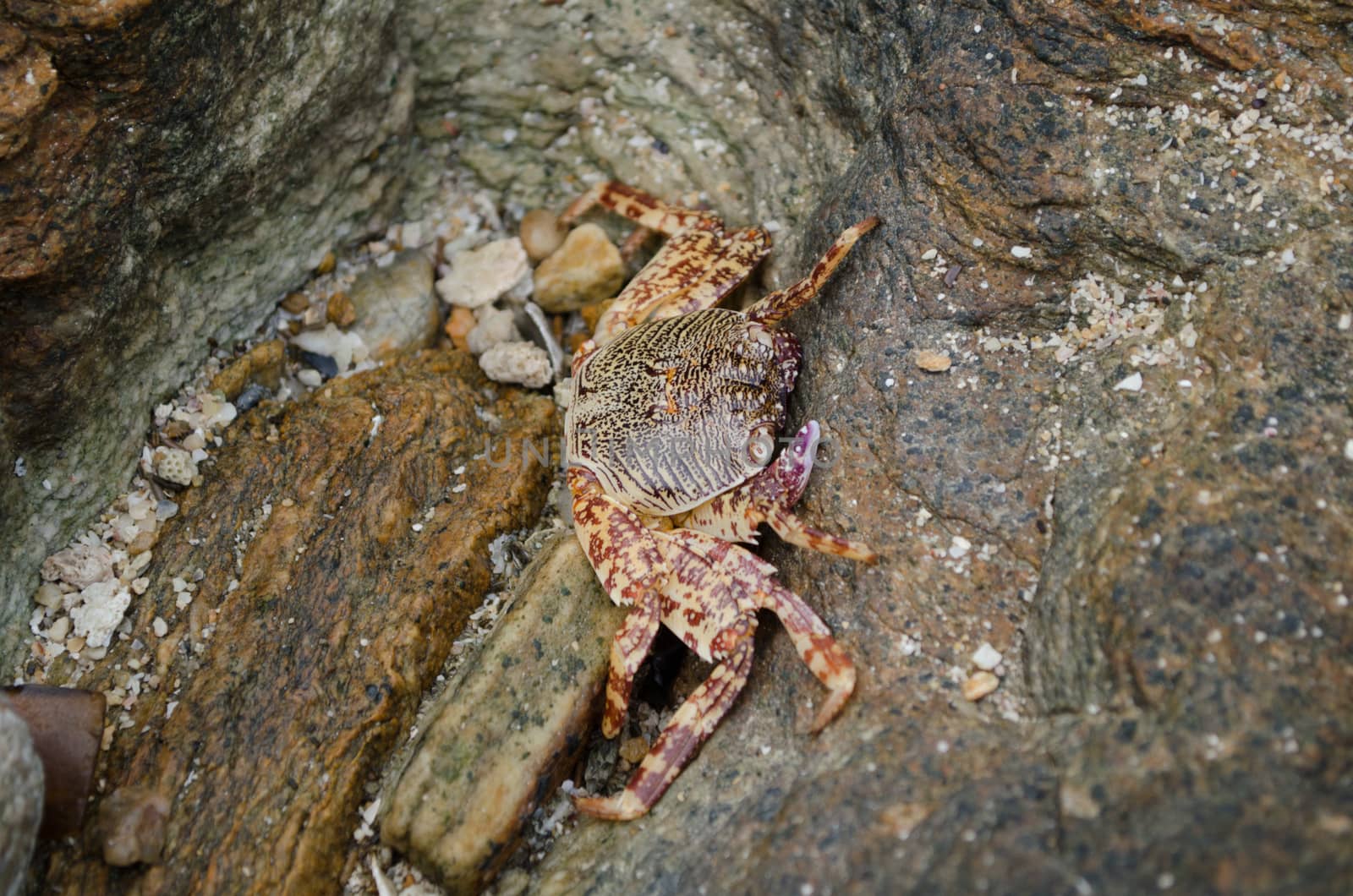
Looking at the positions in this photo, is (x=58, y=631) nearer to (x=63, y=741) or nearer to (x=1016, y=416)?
(x=63, y=741)

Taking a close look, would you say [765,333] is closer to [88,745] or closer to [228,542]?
[228,542]

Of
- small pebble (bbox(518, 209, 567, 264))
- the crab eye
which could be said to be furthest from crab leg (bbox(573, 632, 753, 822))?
small pebble (bbox(518, 209, 567, 264))

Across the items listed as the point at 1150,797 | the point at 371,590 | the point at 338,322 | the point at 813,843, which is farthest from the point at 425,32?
the point at 1150,797

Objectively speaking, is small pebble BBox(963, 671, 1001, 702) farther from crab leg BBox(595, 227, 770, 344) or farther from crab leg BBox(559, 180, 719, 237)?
crab leg BBox(559, 180, 719, 237)

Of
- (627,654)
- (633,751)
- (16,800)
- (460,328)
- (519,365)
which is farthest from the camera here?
(460,328)

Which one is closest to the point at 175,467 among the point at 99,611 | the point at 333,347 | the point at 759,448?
the point at 99,611

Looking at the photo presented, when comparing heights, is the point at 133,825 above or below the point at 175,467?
below

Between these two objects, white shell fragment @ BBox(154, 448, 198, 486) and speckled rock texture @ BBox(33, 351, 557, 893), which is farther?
white shell fragment @ BBox(154, 448, 198, 486)
